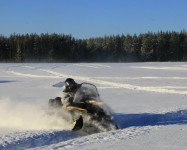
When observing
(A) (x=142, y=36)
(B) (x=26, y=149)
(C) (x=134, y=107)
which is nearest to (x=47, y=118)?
(B) (x=26, y=149)

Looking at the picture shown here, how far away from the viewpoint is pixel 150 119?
8.64m

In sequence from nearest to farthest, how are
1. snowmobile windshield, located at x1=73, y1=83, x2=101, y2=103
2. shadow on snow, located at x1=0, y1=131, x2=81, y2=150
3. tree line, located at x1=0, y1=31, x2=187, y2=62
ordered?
shadow on snow, located at x1=0, y1=131, x2=81, y2=150 → snowmobile windshield, located at x1=73, y1=83, x2=101, y2=103 → tree line, located at x1=0, y1=31, x2=187, y2=62

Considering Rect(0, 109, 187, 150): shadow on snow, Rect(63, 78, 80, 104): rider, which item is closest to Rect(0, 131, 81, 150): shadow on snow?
Rect(0, 109, 187, 150): shadow on snow

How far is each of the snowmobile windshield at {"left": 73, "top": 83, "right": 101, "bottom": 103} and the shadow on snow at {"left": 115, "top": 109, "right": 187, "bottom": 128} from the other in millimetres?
1015

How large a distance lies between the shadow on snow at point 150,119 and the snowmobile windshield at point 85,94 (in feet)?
3.33

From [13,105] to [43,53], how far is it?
7961 centimetres

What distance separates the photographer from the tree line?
8638 centimetres

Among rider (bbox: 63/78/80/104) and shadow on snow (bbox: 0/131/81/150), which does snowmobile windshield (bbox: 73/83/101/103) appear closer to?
rider (bbox: 63/78/80/104)

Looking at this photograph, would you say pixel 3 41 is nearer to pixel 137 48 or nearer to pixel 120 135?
pixel 137 48

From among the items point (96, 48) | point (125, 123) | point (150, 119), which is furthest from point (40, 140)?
point (96, 48)

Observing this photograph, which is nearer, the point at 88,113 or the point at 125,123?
the point at 88,113

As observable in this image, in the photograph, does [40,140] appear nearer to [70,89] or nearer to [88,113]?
[88,113]

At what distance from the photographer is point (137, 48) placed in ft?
293

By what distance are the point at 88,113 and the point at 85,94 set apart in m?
0.75
